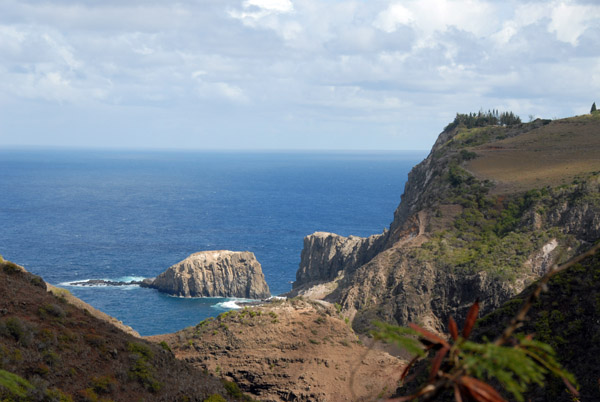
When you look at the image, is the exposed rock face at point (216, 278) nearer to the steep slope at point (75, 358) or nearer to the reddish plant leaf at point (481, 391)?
the steep slope at point (75, 358)

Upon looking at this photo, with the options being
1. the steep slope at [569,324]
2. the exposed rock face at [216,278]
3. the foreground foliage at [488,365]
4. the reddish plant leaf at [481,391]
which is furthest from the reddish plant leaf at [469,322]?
the exposed rock face at [216,278]

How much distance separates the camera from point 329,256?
3812 inches

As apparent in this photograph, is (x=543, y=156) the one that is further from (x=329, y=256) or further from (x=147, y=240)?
(x=147, y=240)

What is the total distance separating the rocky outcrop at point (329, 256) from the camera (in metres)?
86.0

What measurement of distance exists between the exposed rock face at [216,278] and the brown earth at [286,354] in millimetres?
56609

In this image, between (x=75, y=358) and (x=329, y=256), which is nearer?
(x=75, y=358)

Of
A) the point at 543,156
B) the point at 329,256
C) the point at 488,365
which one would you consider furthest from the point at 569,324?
the point at 329,256

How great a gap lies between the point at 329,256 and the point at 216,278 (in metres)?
21.6

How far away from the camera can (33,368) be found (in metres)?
22.3

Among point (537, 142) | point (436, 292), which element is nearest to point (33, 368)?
point (436, 292)

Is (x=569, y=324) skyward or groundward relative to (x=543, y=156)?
groundward

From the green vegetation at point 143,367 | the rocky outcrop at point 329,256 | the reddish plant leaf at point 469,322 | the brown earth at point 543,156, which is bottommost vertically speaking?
the rocky outcrop at point 329,256

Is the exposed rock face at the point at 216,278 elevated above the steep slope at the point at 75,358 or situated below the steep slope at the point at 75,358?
below

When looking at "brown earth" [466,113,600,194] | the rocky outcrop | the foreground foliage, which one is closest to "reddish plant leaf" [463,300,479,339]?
the foreground foliage
